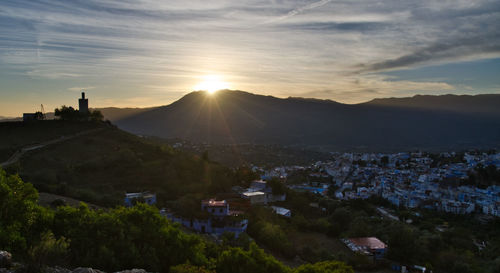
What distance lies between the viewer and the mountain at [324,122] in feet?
348

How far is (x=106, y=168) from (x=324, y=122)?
113 meters

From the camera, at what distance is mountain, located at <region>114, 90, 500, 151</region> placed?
106125mm

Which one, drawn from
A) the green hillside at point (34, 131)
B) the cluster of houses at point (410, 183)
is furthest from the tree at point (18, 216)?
the cluster of houses at point (410, 183)

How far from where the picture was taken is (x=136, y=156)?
26359 mm

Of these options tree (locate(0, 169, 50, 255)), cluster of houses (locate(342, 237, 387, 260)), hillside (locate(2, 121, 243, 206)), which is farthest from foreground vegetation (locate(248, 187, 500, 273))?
tree (locate(0, 169, 50, 255))

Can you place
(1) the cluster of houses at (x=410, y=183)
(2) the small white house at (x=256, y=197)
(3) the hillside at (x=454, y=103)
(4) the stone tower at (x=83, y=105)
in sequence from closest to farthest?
1. (2) the small white house at (x=256, y=197)
2. (1) the cluster of houses at (x=410, y=183)
3. (4) the stone tower at (x=83, y=105)
4. (3) the hillside at (x=454, y=103)

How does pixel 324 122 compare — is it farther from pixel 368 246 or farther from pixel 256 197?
pixel 368 246

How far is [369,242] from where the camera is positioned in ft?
60.6

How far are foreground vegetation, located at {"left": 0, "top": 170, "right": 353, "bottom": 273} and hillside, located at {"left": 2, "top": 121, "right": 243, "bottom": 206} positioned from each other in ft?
25.9

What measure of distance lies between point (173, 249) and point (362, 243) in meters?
12.6

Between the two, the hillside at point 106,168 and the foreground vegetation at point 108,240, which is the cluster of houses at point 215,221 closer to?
the hillside at point 106,168

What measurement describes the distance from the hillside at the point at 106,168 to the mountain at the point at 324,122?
67.8m

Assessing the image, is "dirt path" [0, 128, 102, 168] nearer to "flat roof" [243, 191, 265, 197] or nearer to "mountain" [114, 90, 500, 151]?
"flat roof" [243, 191, 265, 197]

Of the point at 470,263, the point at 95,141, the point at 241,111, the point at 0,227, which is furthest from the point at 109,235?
the point at 241,111
